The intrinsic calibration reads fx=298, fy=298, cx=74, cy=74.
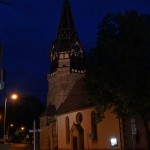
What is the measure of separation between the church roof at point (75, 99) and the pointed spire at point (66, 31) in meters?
9.54

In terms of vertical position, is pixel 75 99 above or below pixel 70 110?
above

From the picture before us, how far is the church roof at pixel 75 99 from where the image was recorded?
4526 centimetres

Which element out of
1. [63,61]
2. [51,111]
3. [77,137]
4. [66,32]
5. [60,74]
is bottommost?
[77,137]

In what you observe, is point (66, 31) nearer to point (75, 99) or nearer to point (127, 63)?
point (75, 99)

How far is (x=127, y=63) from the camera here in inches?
1022

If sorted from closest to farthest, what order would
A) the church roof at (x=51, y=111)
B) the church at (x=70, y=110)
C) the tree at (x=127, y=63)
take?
the tree at (x=127, y=63)
the church at (x=70, y=110)
the church roof at (x=51, y=111)

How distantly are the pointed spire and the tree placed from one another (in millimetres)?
Result: 32271

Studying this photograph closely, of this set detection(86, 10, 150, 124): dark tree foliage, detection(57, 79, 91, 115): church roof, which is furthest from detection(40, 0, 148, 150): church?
detection(86, 10, 150, 124): dark tree foliage

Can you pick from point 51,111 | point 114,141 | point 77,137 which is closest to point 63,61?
point 51,111

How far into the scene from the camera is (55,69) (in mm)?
60156

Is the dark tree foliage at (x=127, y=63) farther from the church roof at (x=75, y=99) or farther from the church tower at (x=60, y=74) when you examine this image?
the church tower at (x=60, y=74)

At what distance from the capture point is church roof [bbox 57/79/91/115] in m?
45.3

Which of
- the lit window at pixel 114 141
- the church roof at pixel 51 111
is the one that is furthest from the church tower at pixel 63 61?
the lit window at pixel 114 141

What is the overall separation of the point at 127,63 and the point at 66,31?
3788 cm
